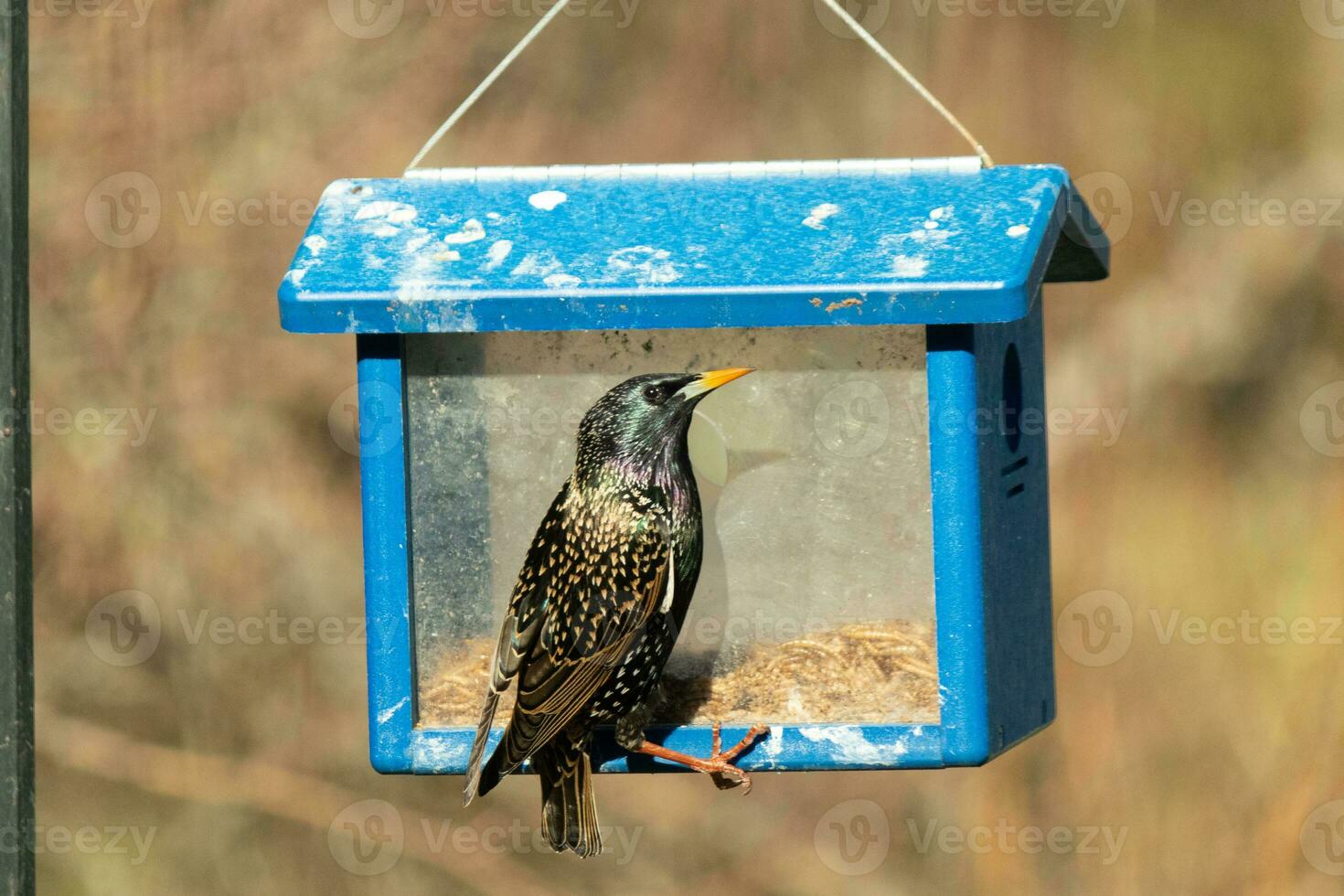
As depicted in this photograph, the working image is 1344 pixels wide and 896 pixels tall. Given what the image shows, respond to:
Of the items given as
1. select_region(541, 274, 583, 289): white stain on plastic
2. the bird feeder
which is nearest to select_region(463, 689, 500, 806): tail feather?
the bird feeder

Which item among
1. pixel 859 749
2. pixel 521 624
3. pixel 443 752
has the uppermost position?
pixel 521 624

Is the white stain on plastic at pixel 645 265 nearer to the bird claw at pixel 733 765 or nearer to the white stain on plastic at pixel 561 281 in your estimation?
the white stain on plastic at pixel 561 281

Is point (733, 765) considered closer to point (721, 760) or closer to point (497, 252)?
point (721, 760)

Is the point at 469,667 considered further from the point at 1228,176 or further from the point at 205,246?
the point at 1228,176

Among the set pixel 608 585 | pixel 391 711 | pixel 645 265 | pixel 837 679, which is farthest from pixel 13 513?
pixel 837 679

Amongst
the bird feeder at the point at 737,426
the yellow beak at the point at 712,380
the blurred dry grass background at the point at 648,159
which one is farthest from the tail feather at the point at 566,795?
the blurred dry grass background at the point at 648,159

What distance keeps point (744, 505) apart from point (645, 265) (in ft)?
1.82

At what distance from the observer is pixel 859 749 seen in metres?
4.74

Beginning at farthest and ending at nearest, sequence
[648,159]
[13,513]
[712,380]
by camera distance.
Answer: [648,159] → [712,380] → [13,513]

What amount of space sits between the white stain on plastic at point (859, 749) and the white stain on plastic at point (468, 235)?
1.25 metres

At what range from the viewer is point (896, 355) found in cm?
471

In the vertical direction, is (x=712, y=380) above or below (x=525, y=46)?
below

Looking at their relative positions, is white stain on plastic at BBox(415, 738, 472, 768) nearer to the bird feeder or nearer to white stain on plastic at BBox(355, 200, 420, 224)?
the bird feeder

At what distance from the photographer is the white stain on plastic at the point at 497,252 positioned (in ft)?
15.6
